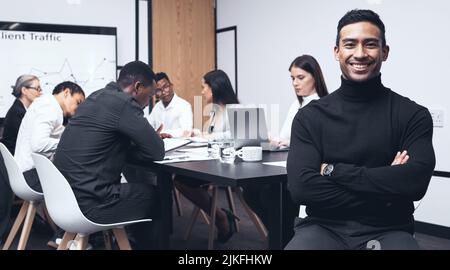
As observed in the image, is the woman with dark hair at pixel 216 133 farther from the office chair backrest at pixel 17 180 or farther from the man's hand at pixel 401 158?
the man's hand at pixel 401 158

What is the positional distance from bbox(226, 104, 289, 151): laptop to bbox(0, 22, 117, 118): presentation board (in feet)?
9.81

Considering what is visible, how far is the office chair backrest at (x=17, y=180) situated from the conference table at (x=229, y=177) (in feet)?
2.79

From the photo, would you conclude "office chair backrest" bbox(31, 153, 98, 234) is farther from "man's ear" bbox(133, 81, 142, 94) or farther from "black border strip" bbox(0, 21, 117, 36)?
"black border strip" bbox(0, 21, 117, 36)

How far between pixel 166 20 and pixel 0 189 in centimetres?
343

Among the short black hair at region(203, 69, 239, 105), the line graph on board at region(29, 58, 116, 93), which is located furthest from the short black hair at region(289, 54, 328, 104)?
the line graph on board at region(29, 58, 116, 93)

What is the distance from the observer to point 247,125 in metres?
2.86

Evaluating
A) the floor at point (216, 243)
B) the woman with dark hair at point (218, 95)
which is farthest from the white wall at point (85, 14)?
the floor at point (216, 243)

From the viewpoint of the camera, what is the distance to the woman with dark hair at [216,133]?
3.63m

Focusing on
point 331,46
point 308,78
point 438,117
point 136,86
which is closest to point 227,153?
point 136,86

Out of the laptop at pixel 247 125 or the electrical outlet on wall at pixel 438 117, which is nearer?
the laptop at pixel 247 125

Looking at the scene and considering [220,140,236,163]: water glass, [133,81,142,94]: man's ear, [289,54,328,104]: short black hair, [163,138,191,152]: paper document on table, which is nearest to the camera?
[220,140,236,163]: water glass

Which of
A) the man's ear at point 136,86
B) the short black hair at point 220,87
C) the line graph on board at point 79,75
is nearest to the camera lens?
the man's ear at point 136,86

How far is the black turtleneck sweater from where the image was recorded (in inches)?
67.4
